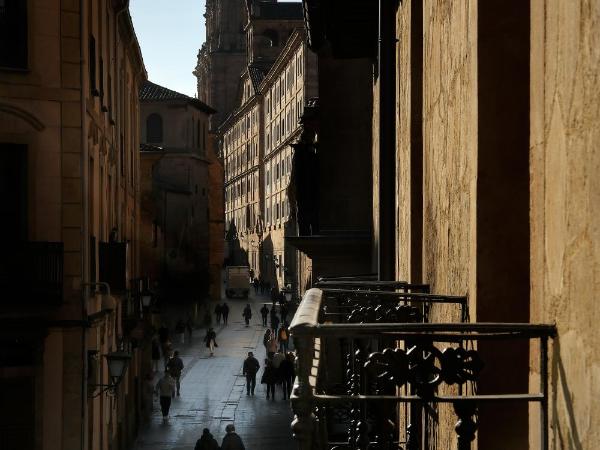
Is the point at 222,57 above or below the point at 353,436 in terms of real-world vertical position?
above

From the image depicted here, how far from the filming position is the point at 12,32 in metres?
15.3

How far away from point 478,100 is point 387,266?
6780 mm

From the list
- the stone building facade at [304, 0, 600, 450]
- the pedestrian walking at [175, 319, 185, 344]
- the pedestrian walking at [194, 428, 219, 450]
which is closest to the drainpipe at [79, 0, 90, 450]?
the pedestrian walking at [194, 428, 219, 450]

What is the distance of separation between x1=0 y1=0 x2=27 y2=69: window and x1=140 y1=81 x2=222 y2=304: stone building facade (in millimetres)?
35898

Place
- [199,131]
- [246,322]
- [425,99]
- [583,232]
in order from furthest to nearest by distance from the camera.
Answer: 1. [199,131]
2. [246,322]
3. [425,99]
4. [583,232]

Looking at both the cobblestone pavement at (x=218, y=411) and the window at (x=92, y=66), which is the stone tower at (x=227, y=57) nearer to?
the cobblestone pavement at (x=218, y=411)

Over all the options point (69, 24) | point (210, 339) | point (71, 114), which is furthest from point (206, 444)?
point (210, 339)

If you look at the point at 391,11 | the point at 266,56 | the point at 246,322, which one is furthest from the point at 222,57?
the point at 391,11

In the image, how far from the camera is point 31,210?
611 inches

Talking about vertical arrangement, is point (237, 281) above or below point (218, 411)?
above

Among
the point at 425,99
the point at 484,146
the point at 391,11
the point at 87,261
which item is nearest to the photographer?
the point at 484,146

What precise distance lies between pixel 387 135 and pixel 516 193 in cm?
647

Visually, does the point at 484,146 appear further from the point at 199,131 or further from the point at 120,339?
the point at 199,131

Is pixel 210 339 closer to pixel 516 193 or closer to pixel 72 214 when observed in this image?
pixel 72 214
